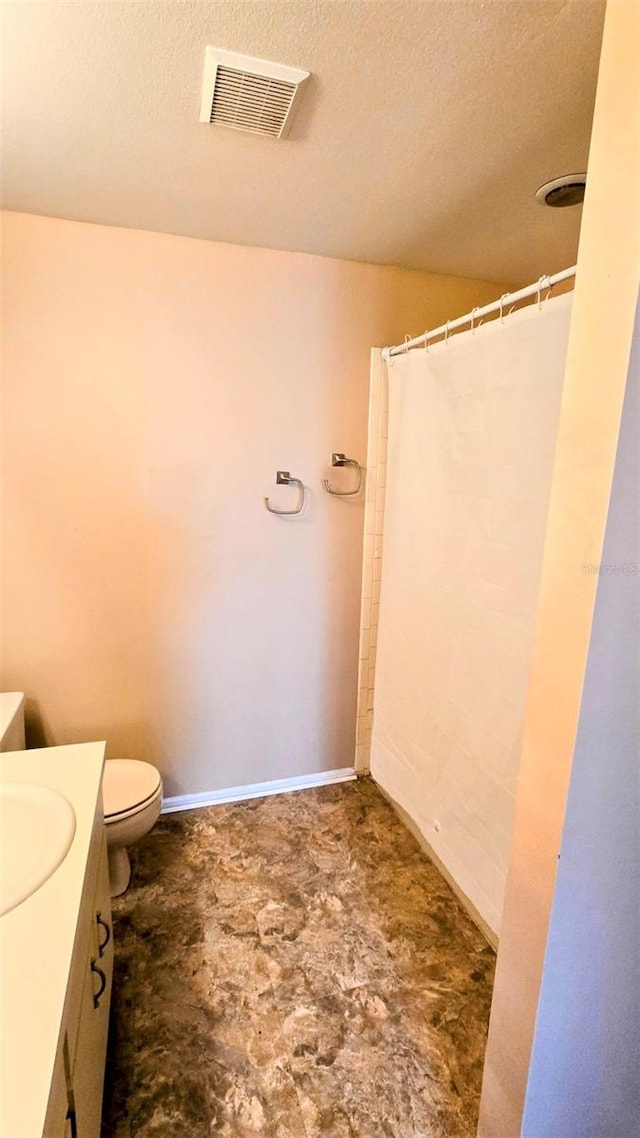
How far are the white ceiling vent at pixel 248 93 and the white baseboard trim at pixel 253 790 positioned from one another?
2.36 meters

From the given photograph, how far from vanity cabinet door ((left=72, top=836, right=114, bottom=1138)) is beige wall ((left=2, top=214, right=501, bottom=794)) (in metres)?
0.93

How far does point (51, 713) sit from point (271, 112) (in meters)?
2.06

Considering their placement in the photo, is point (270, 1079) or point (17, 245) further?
point (17, 245)

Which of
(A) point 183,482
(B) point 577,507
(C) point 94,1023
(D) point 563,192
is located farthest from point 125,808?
(D) point 563,192

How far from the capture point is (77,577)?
2.02 m

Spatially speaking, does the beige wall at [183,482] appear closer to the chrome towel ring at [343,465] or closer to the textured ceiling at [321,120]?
the chrome towel ring at [343,465]

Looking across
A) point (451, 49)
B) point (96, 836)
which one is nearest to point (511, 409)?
point (451, 49)

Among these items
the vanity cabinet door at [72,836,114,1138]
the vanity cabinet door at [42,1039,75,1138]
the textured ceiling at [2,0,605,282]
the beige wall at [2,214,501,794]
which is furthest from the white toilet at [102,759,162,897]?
the textured ceiling at [2,0,605,282]

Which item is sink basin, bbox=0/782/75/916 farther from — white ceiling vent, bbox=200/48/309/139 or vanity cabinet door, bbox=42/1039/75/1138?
white ceiling vent, bbox=200/48/309/139

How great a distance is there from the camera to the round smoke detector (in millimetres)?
1457

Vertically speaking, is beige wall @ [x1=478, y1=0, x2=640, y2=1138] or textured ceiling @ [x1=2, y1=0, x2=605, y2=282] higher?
textured ceiling @ [x1=2, y1=0, x2=605, y2=282]

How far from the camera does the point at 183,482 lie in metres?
2.09

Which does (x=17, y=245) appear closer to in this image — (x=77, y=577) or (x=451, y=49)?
(x=77, y=577)

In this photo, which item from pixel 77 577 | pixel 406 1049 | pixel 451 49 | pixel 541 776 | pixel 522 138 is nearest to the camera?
pixel 541 776
